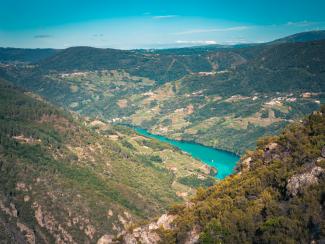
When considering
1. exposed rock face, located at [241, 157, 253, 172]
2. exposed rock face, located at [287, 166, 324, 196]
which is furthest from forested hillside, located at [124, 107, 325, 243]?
exposed rock face, located at [241, 157, 253, 172]

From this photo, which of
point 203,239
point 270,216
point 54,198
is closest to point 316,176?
point 270,216

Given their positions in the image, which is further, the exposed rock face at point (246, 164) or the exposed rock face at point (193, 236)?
the exposed rock face at point (246, 164)

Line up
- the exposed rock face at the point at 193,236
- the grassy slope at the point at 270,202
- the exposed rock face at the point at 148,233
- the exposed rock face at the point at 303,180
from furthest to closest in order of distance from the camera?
the exposed rock face at the point at 148,233 < the exposed rock face at the point at 193,236 < the exposed rock face at the point at 303,180 < the grassy slope at the point at 270,202

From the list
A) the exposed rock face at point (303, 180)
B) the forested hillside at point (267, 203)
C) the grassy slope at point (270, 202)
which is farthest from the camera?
the exposed rock face at point (303, 180)

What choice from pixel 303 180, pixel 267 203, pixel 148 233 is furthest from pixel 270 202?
pixel 148 233

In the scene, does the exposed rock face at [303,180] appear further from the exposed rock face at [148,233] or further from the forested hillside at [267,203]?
the exposed rock face at [148,233]

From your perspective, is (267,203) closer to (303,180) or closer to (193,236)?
(303,180)

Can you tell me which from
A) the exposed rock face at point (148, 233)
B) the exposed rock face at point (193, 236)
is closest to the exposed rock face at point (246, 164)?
the exposed rock face at point (148, 233)

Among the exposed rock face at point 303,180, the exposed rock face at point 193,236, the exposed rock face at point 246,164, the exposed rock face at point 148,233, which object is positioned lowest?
the exposed rock face at point 148,233
